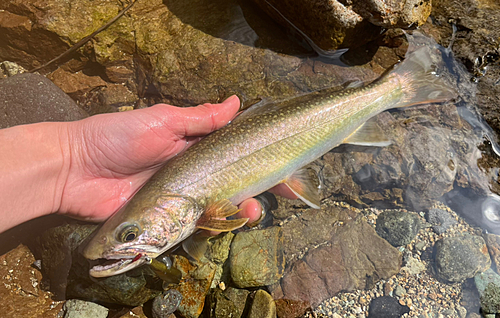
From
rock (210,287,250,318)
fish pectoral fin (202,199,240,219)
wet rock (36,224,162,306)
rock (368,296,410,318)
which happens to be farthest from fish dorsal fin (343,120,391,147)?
wet rock (36,224,162,306)

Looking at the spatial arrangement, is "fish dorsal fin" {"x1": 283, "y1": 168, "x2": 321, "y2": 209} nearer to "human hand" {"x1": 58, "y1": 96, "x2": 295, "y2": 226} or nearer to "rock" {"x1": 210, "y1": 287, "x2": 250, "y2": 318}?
"human hand" {"x1": 58, "y1": 96, "x2": 295, "y2": 226}

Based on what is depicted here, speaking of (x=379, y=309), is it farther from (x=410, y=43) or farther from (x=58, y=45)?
(x=58, y=45)

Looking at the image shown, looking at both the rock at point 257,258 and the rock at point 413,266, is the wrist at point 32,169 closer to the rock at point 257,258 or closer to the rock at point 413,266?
the rock at point 257,258

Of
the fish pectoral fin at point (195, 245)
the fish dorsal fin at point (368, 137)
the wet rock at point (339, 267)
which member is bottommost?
the wet rock at point (339, 267)

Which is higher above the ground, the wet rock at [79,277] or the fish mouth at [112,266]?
the fish mouth at [112,266]

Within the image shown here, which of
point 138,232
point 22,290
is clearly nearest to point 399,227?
point 138,232

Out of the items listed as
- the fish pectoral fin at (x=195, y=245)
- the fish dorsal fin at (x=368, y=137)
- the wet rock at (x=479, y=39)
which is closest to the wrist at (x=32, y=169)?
the fish pectoral fin at (x=195, y=245)

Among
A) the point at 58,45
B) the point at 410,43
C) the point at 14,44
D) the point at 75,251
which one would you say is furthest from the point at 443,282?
the point at 14,44
